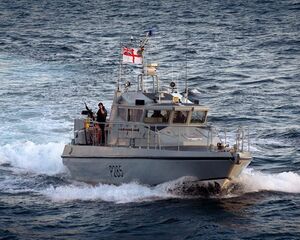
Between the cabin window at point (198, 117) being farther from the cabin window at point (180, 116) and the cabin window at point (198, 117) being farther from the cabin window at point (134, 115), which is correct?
the cabin window at point (134, 115)

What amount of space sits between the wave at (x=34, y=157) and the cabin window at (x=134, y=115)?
532 centimetres

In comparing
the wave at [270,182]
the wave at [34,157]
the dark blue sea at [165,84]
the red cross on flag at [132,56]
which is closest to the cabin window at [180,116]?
the dark blue sea at [165,84]

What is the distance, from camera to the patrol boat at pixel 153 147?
2841cm

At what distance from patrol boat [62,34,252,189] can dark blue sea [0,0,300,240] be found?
0.63m

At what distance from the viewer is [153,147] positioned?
29.5m

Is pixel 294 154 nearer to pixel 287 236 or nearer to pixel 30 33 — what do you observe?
pixel 287 236

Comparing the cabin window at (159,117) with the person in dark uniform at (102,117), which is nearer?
the cabin window at (159,117)

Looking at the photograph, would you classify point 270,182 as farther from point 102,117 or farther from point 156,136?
point 102,117

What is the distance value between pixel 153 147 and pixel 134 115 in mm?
1719

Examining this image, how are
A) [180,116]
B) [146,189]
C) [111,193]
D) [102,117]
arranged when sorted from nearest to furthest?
[146,189] → [111,193] → [180,116] → [102,117]

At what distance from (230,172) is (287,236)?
410 centimetres

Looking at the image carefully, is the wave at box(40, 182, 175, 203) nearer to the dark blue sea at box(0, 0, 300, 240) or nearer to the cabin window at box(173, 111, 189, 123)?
the dark blue sea at box(0, 0, 300, 240)

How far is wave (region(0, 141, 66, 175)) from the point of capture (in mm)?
35344

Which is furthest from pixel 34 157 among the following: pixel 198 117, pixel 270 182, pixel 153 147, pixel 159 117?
pixel 270 182
